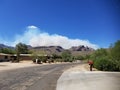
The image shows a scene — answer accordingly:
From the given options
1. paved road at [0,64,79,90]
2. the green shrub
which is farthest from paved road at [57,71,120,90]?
the green shrub

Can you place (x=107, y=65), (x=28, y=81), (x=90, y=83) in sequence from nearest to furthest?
(x=90, y=83)
(x=28, y=81)
(x=107, y=65)

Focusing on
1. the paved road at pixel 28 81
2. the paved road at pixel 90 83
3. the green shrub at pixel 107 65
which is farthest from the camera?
the green shrub at pixel 107 65

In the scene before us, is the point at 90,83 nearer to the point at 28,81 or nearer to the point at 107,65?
the point at 28,81

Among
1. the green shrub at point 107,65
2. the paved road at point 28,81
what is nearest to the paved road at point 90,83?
the paved road at point 28,81

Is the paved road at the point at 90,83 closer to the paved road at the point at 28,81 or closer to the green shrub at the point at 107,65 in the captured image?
the paved road at the point at 28,81

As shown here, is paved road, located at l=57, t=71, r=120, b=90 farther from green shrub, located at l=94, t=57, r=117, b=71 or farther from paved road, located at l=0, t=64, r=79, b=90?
green shrub, located at l=94, t=57, r=117, b=71

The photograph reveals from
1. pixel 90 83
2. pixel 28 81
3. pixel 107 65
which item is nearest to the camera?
pixel 90 83

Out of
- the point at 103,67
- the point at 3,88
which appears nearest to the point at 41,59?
the point at 103,67

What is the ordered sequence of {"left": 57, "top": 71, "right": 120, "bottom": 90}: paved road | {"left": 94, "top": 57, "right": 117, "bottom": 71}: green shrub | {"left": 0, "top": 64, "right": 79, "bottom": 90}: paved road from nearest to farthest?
1. {"left": 57, "top": 71, "right": 120, "bottom": 90}: paved road
2. {"left": 0, "top": 64, "right": 79, "bottom": 90}: paved road
3. {"left": 94, "top": 57, "right": 117, "bottom": 71}: green shrub

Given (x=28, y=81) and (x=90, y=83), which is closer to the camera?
(x=90, y=83)

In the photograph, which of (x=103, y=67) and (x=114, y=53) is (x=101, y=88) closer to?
(x=103, y=67)

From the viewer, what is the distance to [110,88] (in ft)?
52.6

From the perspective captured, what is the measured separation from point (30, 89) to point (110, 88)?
4.55 meters

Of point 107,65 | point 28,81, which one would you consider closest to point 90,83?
point 28,81
